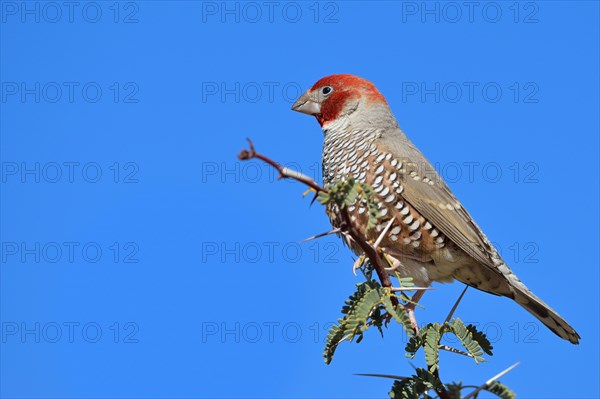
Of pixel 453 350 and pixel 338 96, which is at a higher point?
pixel 338 96

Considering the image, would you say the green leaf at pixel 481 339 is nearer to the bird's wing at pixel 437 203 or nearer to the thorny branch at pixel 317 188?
the thorny branch at pixel 317 188

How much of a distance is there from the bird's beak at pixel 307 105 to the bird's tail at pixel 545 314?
300 cm

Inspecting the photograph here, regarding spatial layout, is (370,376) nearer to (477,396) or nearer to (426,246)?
(477,396)

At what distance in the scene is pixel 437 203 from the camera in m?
6.91

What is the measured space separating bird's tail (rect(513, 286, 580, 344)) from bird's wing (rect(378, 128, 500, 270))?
16.8 inches

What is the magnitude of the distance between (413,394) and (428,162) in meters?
4.19

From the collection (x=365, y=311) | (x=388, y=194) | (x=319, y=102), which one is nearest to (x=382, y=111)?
(x=319, y=102)

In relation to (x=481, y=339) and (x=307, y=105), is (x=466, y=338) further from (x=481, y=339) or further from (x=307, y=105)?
(x=307, y=105)

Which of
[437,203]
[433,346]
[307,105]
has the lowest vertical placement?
[433,346]

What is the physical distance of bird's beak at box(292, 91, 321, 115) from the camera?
8.38 metres

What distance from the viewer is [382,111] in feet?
26.7

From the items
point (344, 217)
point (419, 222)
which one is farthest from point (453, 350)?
point (419, 222)

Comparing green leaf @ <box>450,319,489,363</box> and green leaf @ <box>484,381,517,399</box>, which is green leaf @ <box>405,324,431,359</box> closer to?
green leaf @ <box>450,319,489,363</box>

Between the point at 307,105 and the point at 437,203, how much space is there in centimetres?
223
